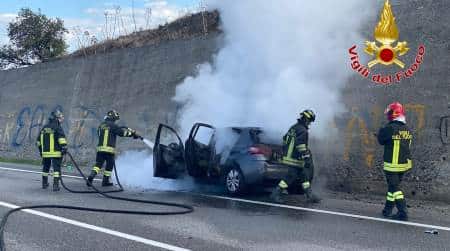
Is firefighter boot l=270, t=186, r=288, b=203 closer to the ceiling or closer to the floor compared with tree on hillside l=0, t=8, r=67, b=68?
closer to the floor

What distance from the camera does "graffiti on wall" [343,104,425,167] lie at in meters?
11.6

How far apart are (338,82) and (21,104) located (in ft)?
57.5

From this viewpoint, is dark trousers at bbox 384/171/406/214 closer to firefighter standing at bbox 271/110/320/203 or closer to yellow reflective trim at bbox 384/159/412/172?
yellow reflective trim at bbox 384/159/412/172

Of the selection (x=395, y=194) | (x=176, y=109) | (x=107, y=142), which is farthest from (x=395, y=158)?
(x=176, y=109)

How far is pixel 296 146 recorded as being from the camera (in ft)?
33.3

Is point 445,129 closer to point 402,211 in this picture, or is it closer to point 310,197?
point 310,197

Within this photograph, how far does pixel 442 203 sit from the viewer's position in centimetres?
1066

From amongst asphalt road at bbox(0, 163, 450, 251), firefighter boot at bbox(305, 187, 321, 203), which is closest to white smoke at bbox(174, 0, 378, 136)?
firefighter boot at bbox(305, 187, 321, 203)

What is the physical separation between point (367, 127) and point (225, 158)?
10.8 ft

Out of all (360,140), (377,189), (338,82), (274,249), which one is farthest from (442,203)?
(274,249)

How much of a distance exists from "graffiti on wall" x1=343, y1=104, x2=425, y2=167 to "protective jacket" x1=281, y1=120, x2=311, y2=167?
96.0 inches

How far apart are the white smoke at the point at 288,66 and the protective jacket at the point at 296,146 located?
1.34 metres

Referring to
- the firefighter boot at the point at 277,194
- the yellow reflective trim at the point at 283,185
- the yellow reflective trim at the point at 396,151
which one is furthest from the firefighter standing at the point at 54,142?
the yellow reflective trim at the point at 396,151

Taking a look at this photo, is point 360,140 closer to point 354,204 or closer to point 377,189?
point 377,189
